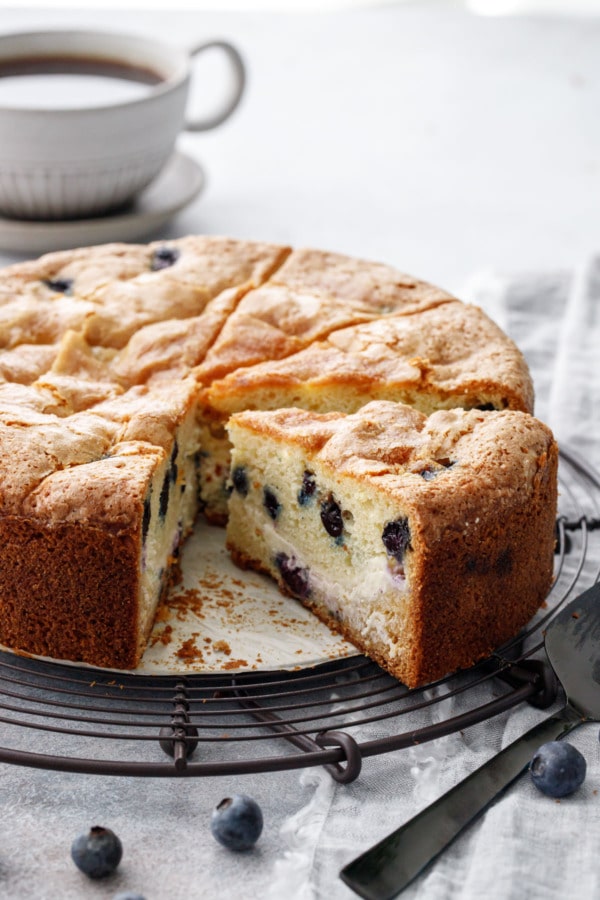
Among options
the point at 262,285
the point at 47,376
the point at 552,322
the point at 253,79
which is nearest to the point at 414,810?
the point at 47,376

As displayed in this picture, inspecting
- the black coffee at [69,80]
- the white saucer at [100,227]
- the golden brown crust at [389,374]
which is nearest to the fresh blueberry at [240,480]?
the golden brown crust at [389,374]

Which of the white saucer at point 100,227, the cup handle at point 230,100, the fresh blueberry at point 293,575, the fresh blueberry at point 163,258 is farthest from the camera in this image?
the cup handle at point 230,100

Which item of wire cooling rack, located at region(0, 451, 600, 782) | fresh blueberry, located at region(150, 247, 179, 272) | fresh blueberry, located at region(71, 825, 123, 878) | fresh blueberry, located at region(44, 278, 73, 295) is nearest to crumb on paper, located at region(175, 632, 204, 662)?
wire cooling rack, located at region(0, 451, 600, 782)

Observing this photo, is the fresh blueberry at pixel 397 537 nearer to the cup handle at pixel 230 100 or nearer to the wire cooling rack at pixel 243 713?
the wire cooling rack at pixel 243 713

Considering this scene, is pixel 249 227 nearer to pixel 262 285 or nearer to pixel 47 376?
pixel 262 285

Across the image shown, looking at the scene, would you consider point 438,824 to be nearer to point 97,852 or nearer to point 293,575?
point 97,852

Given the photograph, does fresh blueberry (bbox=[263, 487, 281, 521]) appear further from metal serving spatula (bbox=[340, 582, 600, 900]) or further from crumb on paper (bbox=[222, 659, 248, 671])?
metal serving spatula (bbox=[340, 582, 600, 900])
